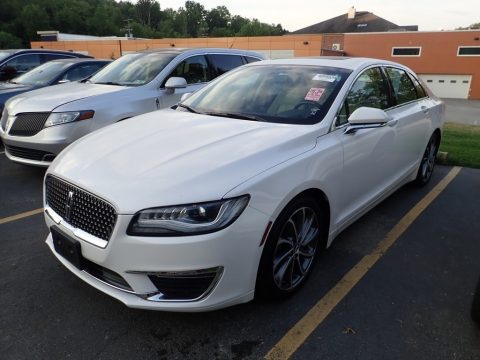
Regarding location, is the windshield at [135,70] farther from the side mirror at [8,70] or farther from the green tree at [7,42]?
the green tree at [7,42]

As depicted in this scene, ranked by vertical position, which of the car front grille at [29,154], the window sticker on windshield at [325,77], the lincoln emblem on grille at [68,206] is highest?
the window sticker on windshield at [325,77]

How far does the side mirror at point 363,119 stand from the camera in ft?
9.87

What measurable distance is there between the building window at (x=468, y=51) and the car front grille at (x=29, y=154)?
35163 mm

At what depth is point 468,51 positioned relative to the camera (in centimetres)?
3172

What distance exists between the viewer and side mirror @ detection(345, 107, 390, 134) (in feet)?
9.87

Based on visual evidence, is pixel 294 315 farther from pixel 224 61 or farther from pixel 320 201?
pixel 224 61

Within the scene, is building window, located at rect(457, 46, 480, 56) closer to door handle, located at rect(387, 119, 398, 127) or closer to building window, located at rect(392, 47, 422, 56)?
building window, located at rect(392, 47, 422, 56)

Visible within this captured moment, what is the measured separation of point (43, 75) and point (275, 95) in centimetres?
617

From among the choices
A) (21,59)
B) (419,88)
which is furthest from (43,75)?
(419,88)

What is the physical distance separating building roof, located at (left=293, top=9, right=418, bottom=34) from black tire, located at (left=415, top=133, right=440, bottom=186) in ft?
188

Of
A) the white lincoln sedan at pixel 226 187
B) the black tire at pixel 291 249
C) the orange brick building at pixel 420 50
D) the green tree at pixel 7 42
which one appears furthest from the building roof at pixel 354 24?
the black tire at pixel 291 249

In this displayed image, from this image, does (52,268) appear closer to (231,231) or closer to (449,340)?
(231,231)

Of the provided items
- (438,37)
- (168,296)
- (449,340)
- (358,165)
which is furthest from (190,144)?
(438,37)

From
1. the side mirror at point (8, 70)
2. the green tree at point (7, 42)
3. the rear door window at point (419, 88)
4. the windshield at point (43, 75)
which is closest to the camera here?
the rear door window at point (419, 88)
